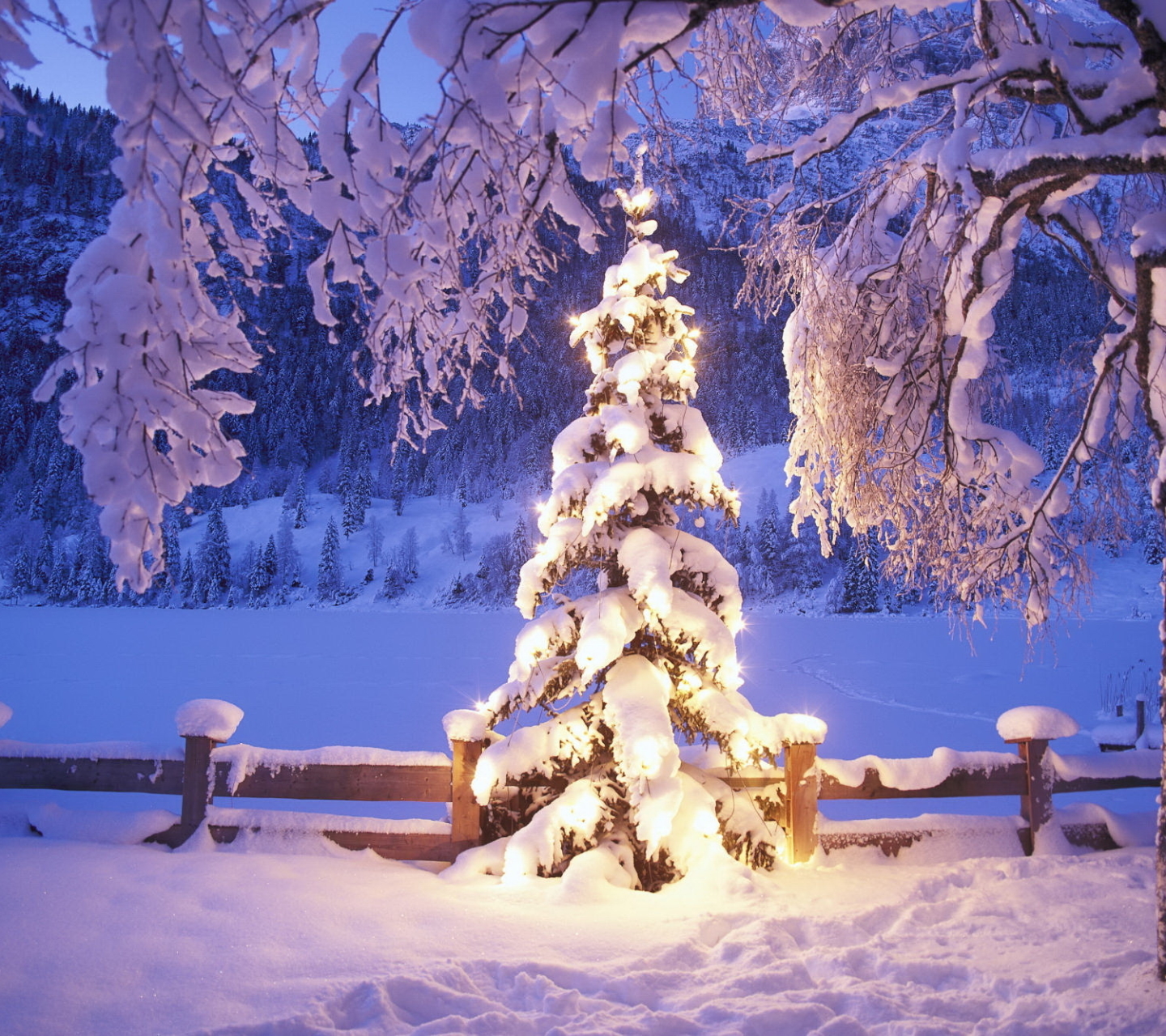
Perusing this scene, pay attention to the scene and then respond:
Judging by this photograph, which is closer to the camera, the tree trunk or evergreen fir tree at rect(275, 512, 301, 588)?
the tree trunk

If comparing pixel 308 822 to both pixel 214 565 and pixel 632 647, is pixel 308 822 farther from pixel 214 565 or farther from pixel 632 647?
pixel 214 565

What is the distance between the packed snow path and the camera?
2902 millimetres

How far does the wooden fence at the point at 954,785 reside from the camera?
16.3 ft

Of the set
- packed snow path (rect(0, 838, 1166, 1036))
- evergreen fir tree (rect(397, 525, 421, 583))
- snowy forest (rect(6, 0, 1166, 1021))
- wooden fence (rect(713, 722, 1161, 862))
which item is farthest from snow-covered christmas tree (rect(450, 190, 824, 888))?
evergreen fir tree (rect(397, 525, 421, 583))

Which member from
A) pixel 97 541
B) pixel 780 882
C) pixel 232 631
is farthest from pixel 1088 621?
pixel 97 541

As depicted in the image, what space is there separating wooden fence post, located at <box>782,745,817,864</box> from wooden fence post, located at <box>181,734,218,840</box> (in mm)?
3793

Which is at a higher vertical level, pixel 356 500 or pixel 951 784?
pixel 356 500

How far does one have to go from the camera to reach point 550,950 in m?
3.53

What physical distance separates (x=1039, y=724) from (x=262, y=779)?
17.2 ft

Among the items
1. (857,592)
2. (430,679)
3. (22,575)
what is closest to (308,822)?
(430,679)

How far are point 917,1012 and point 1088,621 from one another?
33.0 m

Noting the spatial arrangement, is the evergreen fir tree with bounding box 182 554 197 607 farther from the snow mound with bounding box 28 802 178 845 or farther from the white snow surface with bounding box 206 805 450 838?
the white snow surface with bounding box 206 805 450 838

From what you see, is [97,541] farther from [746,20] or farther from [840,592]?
[746,20]

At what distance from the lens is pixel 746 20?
3660mm
